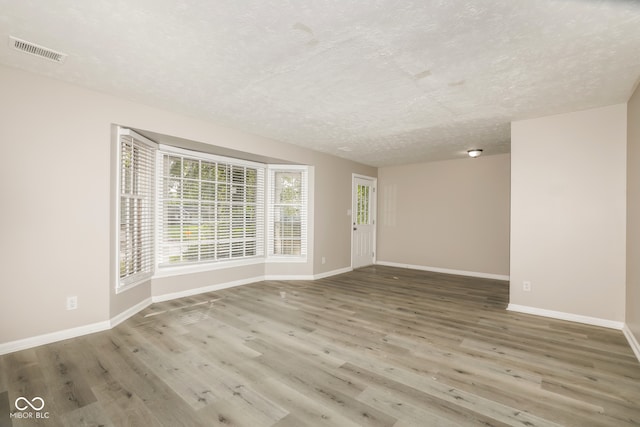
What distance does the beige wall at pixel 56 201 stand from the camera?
103 inches

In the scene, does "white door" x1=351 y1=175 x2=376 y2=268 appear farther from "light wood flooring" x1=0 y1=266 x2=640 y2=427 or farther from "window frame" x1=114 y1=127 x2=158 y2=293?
"window frame" x1=114 y1=127 x2=158 y2=293

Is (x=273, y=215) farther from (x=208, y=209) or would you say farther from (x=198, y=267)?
(x=198, y=267)

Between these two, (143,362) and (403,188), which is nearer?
(143,362)

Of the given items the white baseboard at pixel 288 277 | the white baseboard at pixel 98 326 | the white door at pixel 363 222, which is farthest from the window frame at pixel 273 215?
the white door at pixel 363 222

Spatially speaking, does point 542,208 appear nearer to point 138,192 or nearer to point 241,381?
point 241,381

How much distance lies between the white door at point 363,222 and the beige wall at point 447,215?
0.80 ft

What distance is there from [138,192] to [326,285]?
130 inches

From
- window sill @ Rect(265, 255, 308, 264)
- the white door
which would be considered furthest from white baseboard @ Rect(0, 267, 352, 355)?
the white door

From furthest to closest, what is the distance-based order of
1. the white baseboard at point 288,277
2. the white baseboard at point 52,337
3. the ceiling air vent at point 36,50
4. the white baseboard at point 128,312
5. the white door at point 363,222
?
the white door at point 363,222 < the white baseboard at point 288,277 < the white baseboard at point 128,312 < the white baseboard at point 52,337 < the ceiling air vent at point 36,50

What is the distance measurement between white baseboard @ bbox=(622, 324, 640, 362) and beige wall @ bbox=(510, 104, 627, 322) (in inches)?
9.0

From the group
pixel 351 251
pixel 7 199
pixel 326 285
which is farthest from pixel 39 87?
pixel 351 251

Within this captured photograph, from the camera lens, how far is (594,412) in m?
1.84

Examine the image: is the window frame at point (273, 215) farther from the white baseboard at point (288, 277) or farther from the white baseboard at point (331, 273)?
the white baseboard at point (331, 273)

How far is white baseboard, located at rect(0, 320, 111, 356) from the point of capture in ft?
8.53
